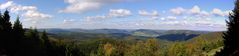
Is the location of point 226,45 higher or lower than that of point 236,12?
lower

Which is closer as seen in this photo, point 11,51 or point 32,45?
point 11,51

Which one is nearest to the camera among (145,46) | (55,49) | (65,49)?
(145,46)

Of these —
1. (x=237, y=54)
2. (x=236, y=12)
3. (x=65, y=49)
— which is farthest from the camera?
(x=65, y=49)

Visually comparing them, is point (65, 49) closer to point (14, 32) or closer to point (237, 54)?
point (14, 32)

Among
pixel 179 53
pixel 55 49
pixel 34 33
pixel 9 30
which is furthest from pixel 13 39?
pixel 179 53

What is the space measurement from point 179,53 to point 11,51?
6065 centimetres

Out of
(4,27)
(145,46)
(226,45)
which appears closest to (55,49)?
(145,46)

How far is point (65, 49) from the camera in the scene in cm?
14525

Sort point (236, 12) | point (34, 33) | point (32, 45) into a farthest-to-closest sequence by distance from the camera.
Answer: point (34, 33) < point (32, 45) < point (236, 12)

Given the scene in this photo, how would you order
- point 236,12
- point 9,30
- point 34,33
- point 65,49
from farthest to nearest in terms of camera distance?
point 65,49 → point 34,33 → point 9,30 → point 236,12

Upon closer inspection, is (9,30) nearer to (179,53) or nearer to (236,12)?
(236,12)

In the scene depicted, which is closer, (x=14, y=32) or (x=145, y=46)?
(x=14, y=32)

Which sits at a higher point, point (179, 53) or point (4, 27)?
point (4, 27)

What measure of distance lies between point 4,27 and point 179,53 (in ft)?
202
